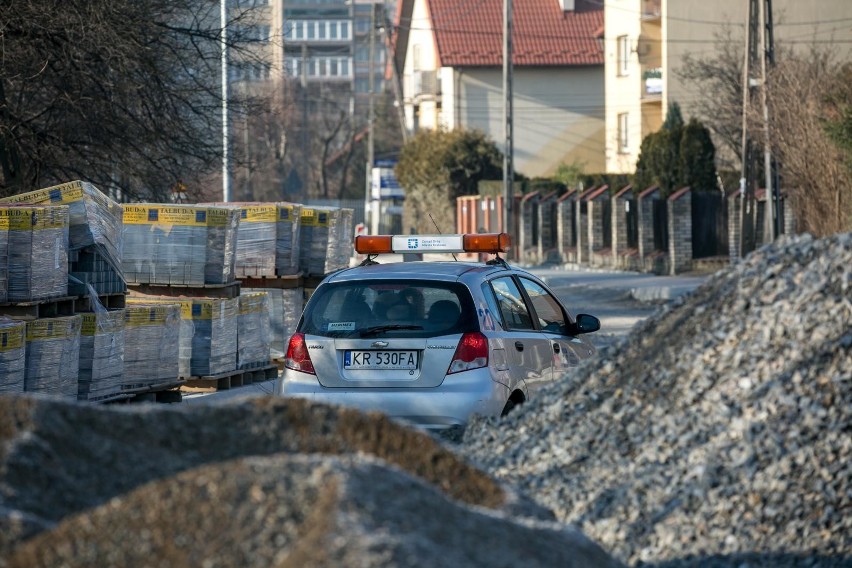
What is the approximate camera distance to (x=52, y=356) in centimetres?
1123

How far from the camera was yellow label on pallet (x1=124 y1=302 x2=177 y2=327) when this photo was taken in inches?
506

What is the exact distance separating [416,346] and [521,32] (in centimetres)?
5777

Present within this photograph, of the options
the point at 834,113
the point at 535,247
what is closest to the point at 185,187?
the point at 834,113

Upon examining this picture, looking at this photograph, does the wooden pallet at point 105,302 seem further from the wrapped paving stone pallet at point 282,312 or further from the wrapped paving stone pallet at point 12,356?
the wrapped paving stone pallet at point 282,312

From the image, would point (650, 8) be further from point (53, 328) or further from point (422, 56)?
point (53, 328)

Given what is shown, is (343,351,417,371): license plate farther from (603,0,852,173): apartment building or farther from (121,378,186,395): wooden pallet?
(603,0,852,173): apartment building

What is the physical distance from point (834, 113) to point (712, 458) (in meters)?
24.5

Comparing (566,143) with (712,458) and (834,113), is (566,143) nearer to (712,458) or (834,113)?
(834,113)

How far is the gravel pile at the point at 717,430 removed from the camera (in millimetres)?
6168

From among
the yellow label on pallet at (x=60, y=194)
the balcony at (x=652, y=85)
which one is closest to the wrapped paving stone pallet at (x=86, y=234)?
the yellow label on pallet at (x=60, y=194)

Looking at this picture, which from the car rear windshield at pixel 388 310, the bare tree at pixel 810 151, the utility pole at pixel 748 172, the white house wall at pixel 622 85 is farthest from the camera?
the white house wall at pixel 622 85

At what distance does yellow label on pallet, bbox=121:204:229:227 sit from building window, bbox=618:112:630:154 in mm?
46826

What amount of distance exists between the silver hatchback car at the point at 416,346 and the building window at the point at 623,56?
49830mm

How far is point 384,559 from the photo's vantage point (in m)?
3.54
